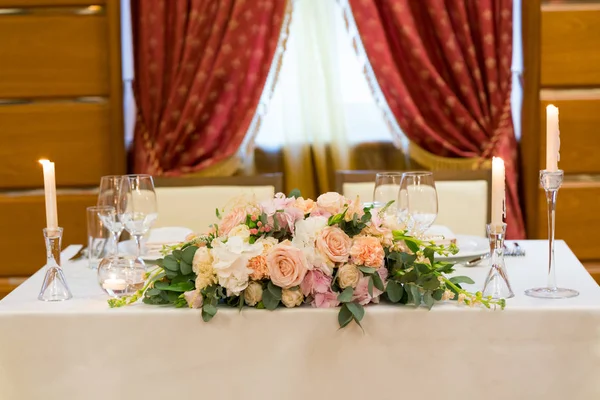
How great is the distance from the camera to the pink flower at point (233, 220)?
1537 millimetres

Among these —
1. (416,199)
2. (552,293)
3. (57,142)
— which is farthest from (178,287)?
(57,142)

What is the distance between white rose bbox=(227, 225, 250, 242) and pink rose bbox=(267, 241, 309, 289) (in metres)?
0.07

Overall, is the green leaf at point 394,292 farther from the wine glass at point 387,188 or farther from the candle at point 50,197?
the candle at point 50,197

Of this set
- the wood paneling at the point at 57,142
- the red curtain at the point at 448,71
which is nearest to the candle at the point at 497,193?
the red curtain at the point at 448,71

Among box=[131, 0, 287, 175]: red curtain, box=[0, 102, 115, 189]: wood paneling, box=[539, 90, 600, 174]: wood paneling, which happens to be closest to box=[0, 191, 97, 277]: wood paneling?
box=[0, 102, 115, 189]: wood paneling

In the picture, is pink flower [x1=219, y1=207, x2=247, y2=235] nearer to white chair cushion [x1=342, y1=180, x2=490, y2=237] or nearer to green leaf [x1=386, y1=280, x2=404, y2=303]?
green leaf [x1=386, y1=280, x2=404, y2=303]

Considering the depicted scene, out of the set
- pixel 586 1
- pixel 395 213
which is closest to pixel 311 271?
pixel 395 213

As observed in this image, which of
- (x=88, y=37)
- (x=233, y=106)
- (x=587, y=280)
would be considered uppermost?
(x=88, y=37)

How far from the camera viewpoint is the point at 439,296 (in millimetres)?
1483

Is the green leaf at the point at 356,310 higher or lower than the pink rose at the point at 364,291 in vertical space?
lower

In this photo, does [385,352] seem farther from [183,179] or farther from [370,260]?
[183,179]

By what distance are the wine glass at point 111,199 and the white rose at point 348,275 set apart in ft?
1.82

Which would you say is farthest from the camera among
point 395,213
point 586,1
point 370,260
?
point 586,1

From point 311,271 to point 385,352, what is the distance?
0.63 ft
